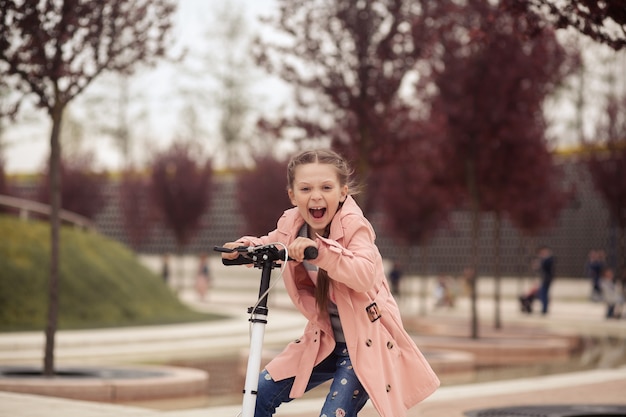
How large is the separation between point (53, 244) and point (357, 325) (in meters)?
7.25

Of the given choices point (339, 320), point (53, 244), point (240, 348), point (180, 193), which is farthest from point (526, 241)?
point (339, 320)

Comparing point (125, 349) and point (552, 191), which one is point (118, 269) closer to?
point (125, 349)

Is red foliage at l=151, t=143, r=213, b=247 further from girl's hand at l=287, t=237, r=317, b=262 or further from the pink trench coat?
girl's hand at l=287, t=237, r=317, b=262

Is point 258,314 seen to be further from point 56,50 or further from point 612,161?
point 612,161

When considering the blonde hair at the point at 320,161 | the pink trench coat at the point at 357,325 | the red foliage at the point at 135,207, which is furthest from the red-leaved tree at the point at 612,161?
the blonde hair at the point at 320,161

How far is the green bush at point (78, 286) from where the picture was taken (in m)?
18.9

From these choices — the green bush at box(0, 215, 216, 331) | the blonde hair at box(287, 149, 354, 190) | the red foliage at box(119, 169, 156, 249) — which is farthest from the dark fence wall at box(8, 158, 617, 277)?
the blonde hair at box(287, 149, 354, 190)

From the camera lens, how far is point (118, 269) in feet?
73.6

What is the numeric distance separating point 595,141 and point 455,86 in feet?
65.2

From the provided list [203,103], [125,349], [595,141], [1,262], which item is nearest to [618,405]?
[125,349]

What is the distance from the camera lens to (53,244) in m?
11.4

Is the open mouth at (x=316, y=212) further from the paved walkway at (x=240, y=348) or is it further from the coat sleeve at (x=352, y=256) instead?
the paved walkway at (x=240, y=348)

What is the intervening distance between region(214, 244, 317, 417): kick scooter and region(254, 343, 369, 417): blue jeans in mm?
441

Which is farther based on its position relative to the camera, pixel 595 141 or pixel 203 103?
pixel 203 103
